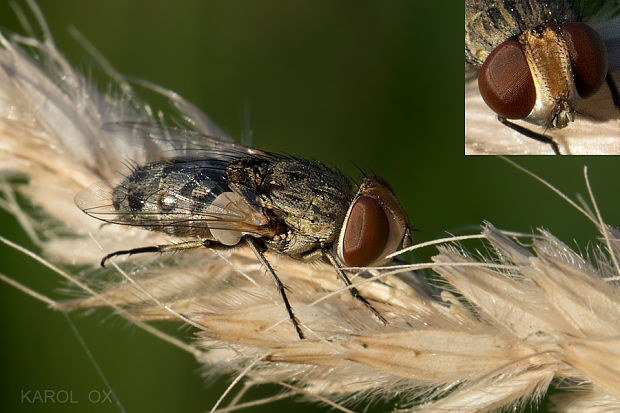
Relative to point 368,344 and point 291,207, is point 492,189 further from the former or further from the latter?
point 368,344

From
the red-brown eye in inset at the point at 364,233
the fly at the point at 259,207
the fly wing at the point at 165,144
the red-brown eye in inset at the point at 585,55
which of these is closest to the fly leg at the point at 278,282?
the fly at the point at 259,207

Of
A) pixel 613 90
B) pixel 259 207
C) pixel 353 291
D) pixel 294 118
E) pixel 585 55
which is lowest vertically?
pixel 353 291

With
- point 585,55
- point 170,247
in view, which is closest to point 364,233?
point 170,247

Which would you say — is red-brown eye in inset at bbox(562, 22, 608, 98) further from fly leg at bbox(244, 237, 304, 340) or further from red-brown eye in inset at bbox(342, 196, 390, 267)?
fly leg at bbox(244, 237, 304, 340)

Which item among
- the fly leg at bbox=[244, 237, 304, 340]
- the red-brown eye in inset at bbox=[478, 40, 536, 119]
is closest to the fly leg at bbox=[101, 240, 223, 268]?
the fly leg at bbox=[244, 237, 304, 340]

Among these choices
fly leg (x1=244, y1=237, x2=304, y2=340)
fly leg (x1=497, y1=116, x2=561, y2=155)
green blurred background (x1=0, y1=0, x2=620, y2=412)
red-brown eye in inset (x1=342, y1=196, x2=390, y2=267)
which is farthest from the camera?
green blurred background (x1=0, y1=0, x2=620, y2=412)

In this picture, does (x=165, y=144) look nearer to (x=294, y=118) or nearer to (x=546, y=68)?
(x=546, y=68)

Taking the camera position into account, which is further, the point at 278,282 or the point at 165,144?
the point at 165,144
